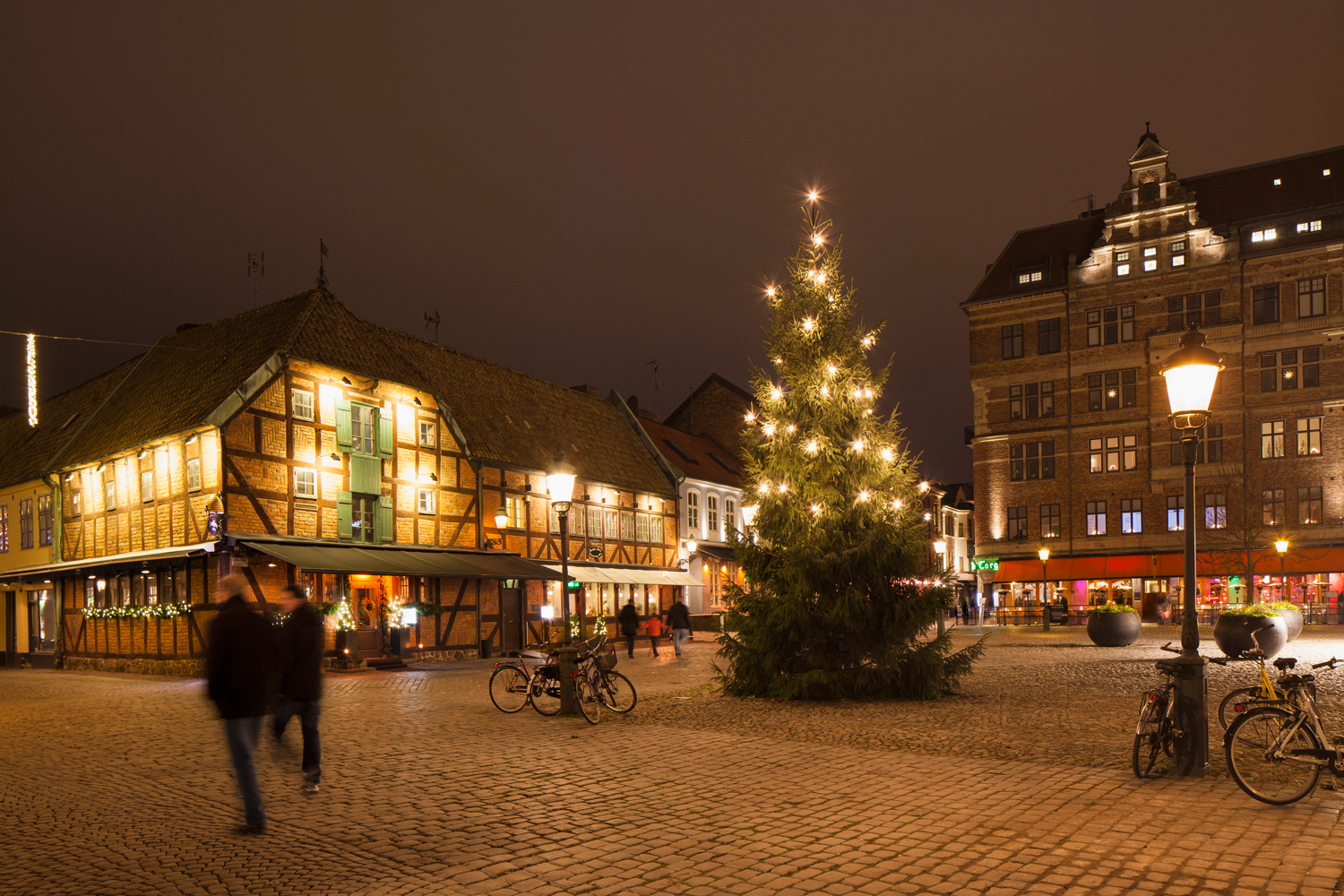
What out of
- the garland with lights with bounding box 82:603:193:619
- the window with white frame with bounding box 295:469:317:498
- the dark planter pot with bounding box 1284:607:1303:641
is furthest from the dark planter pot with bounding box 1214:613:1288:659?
the garland with lights with bounding box 82:603:193:619

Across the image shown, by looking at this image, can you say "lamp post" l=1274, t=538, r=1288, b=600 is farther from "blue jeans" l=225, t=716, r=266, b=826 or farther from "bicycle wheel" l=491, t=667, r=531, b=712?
"blue jeans" l=225, t=716, r=266, b=826

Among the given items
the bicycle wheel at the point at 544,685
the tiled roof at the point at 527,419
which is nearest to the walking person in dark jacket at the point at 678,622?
the tiled roof at the point at 527,419

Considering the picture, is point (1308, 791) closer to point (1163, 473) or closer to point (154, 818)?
point (154, 818)

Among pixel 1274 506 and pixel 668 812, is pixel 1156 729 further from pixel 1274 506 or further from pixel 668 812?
pixel 1274 506

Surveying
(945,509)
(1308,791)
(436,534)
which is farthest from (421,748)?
(945,509)

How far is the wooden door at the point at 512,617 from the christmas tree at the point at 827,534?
13310 mm

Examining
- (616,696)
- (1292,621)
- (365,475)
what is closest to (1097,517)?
(1292,621)

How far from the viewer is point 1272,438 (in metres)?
41.2

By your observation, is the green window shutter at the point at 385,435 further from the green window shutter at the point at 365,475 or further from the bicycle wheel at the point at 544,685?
the bicycle wheel at the point at 544,685

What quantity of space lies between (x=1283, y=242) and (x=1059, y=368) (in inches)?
395

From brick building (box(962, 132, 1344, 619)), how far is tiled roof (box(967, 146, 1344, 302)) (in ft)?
0.27

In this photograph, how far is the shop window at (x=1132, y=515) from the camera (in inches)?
1740

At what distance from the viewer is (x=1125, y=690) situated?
48.1ft

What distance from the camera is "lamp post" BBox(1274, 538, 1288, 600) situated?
34.2 m
